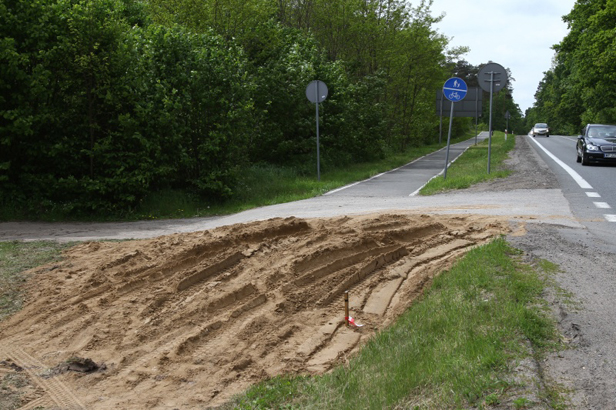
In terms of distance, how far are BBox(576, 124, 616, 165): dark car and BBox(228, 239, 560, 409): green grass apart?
2002cm

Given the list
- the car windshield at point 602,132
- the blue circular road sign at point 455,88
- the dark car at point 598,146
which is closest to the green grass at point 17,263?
the blue circular road sign at point 455,88

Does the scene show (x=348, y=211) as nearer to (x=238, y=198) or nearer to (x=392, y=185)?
(x=238, y=198)

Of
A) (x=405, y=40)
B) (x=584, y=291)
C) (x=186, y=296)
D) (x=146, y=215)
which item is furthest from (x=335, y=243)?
(x=405, y=40)

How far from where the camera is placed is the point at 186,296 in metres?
7.16

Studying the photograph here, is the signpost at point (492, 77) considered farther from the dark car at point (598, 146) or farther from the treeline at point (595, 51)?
the treeline at point (595, 51)

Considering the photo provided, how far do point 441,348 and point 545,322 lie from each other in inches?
34.3

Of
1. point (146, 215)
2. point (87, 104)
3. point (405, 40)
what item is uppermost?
point (405, 40)

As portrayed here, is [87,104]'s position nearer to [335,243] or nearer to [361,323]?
[335,243]

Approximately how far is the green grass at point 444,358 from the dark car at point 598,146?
20.0 m

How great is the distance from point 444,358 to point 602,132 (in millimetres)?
24303

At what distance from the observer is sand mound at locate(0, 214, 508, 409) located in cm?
524

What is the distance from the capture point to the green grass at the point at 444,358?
13.2 ft

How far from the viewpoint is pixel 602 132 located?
25.8 m

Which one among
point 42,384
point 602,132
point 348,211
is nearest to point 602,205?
point 348,211
